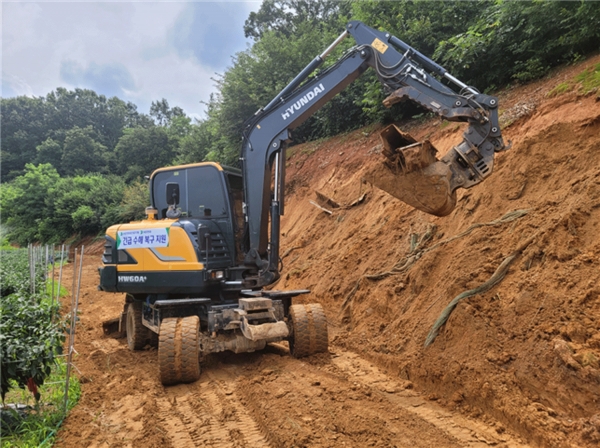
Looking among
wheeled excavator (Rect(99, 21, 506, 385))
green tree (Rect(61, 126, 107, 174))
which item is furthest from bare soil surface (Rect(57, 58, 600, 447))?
green tree (Rect(61, 126, 107, 174))

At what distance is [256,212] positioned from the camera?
639 centimetres

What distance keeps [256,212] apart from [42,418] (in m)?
3.47

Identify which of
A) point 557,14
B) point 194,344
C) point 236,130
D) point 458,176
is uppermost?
point 236,130

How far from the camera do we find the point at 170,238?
20.3 ft

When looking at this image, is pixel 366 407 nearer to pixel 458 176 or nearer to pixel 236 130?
pixel 458 176

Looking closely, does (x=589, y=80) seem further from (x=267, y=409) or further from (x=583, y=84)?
(x=267, y=409)

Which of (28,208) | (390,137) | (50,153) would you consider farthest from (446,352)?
(50,153)

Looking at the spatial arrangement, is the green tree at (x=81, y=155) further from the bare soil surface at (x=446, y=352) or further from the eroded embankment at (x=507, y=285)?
the eroded embankment at (x=507, y=285)

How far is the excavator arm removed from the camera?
5.09 metres

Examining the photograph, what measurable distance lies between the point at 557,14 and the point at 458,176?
606cm

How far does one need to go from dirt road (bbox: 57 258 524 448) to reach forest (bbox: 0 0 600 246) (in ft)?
25.2

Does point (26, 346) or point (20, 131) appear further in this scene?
point (20, 131)

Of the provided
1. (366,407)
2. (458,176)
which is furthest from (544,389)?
(458,176)

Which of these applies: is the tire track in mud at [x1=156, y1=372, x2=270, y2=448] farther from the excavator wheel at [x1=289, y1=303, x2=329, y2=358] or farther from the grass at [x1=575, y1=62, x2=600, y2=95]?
the grass at [x1=575, y1=62, x2=600, y2=95]
